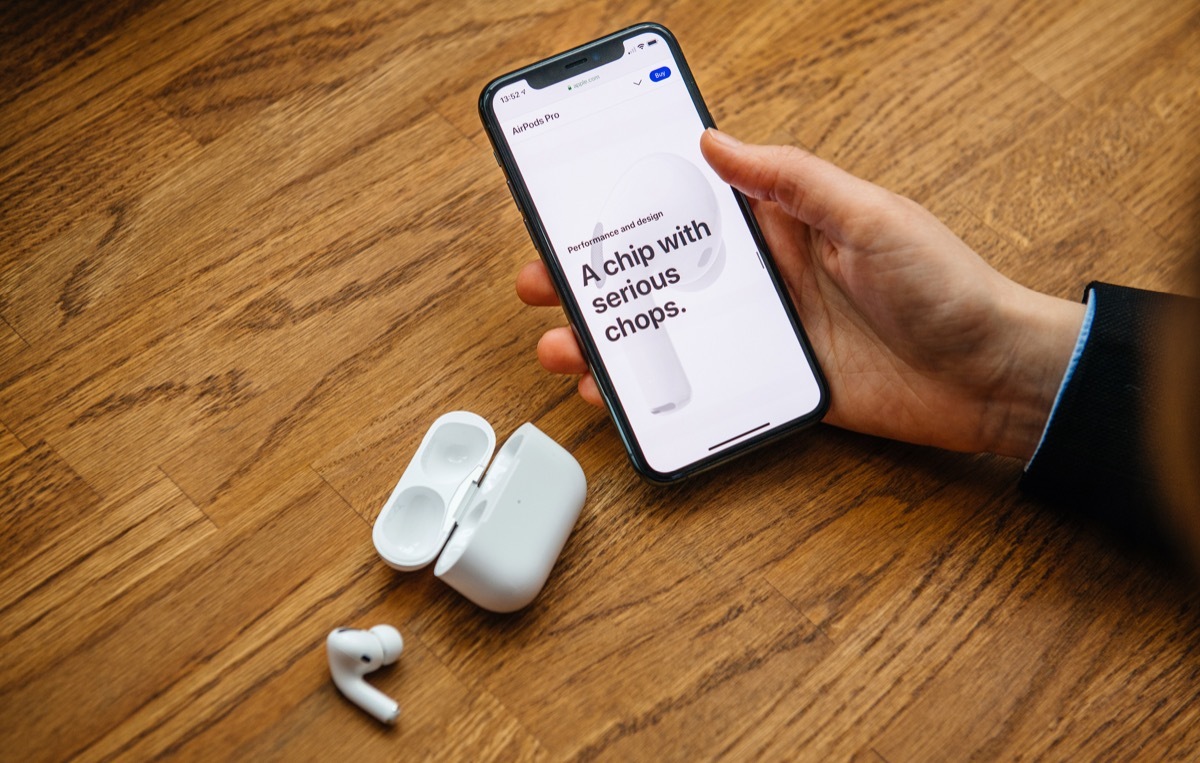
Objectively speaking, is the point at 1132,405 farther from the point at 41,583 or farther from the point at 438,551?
the point at 41,583

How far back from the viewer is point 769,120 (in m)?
0.78

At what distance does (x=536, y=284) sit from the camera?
27.0 inches

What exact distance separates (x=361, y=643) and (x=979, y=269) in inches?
19.2

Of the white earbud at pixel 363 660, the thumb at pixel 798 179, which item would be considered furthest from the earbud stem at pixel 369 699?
the thumb at pixel 798 179

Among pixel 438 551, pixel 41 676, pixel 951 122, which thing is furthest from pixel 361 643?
pixel 951 122

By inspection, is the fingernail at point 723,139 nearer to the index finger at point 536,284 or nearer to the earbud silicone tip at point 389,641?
the index finger at point 536,284

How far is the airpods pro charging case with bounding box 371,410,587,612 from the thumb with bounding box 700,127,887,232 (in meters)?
0.24

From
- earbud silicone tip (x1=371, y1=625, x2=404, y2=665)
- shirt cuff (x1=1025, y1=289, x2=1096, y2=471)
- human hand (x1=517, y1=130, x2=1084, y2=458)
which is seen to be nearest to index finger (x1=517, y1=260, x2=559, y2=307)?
human hand (x1=517, y1=130, x2=1084, y2=458)

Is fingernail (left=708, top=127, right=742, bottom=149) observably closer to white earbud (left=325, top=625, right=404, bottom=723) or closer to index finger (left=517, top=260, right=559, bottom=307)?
index finger (left=517, top=260, right=559, bottom=307)

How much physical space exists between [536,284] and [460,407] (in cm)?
10

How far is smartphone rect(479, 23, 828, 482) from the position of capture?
674 millimetres

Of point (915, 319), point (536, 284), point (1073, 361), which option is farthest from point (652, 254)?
point (1073, 361)

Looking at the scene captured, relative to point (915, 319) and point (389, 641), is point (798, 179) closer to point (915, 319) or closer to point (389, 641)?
point (915, 319)

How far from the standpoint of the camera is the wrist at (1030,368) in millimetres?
683
